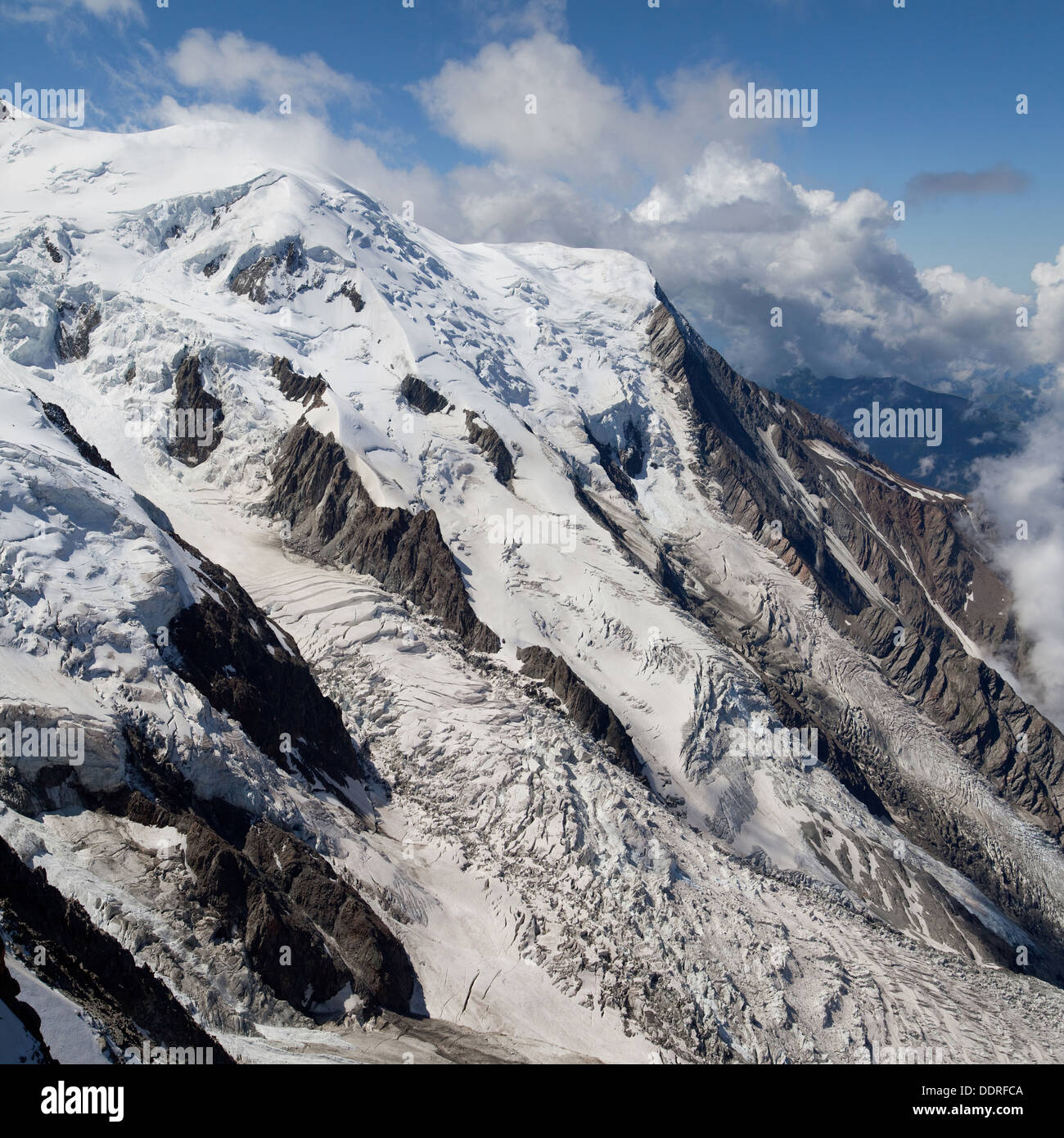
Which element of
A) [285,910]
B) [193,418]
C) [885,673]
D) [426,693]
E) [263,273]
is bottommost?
[285,910]

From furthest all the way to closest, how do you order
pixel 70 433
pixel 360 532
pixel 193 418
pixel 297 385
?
pixel 297 385
pixel 193 418
pixel 360 532
pixel 70 433

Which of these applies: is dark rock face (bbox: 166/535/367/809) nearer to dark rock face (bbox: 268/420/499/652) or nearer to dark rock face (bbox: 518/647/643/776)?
dark rock face (bbox: 268/420/499/652)

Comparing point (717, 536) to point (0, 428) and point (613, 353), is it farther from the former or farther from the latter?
point (0, 428)

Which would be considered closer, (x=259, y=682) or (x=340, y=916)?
(x=340, y=916)

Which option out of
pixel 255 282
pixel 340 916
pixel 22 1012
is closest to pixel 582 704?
pixel 340 916

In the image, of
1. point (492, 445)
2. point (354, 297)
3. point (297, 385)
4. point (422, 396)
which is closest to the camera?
point (297, 385)

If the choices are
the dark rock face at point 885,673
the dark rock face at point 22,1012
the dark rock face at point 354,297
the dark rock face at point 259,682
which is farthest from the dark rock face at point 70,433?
the dark rock face at point 885,673

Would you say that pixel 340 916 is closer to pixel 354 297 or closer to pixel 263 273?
pixel 354 297
